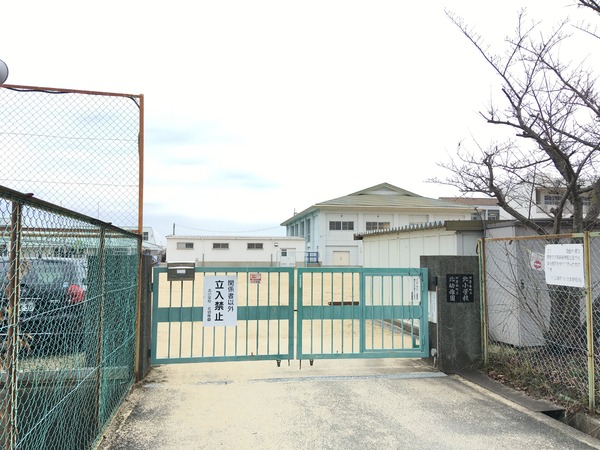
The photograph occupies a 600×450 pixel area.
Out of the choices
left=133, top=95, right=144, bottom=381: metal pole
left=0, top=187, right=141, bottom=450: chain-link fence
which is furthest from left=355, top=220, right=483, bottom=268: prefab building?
left=0, top=187, right=141, bottom=450: chain-link fence

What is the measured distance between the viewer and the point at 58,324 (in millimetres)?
2578

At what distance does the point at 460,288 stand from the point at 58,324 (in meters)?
5.05

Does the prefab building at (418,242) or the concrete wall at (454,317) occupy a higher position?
the prefab building at (418,242)

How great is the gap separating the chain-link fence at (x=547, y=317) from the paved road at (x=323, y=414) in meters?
0.58

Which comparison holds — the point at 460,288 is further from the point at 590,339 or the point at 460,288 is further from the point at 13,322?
the point at 13,322

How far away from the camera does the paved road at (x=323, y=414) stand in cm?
369

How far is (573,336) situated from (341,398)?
3.02 metres

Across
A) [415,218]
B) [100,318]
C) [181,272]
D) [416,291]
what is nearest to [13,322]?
[100,318]

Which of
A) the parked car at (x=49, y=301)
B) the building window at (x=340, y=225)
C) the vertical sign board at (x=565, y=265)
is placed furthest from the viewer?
the building window at (x=340, y=225)

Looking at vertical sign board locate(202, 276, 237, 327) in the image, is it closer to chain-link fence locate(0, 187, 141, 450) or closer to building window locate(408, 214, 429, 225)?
chain-link fence locate(0, 187, 141, 450)

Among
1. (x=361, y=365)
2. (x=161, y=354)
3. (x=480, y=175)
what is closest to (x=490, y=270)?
(x=480, y=175)

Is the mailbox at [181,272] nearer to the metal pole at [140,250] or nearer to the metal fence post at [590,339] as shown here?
the metal pole at [140,250]

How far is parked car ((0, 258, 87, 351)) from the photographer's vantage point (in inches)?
84.6

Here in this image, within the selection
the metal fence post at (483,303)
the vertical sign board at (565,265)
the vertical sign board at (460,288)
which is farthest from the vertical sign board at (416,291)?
the vertical sign board at (565,265)
